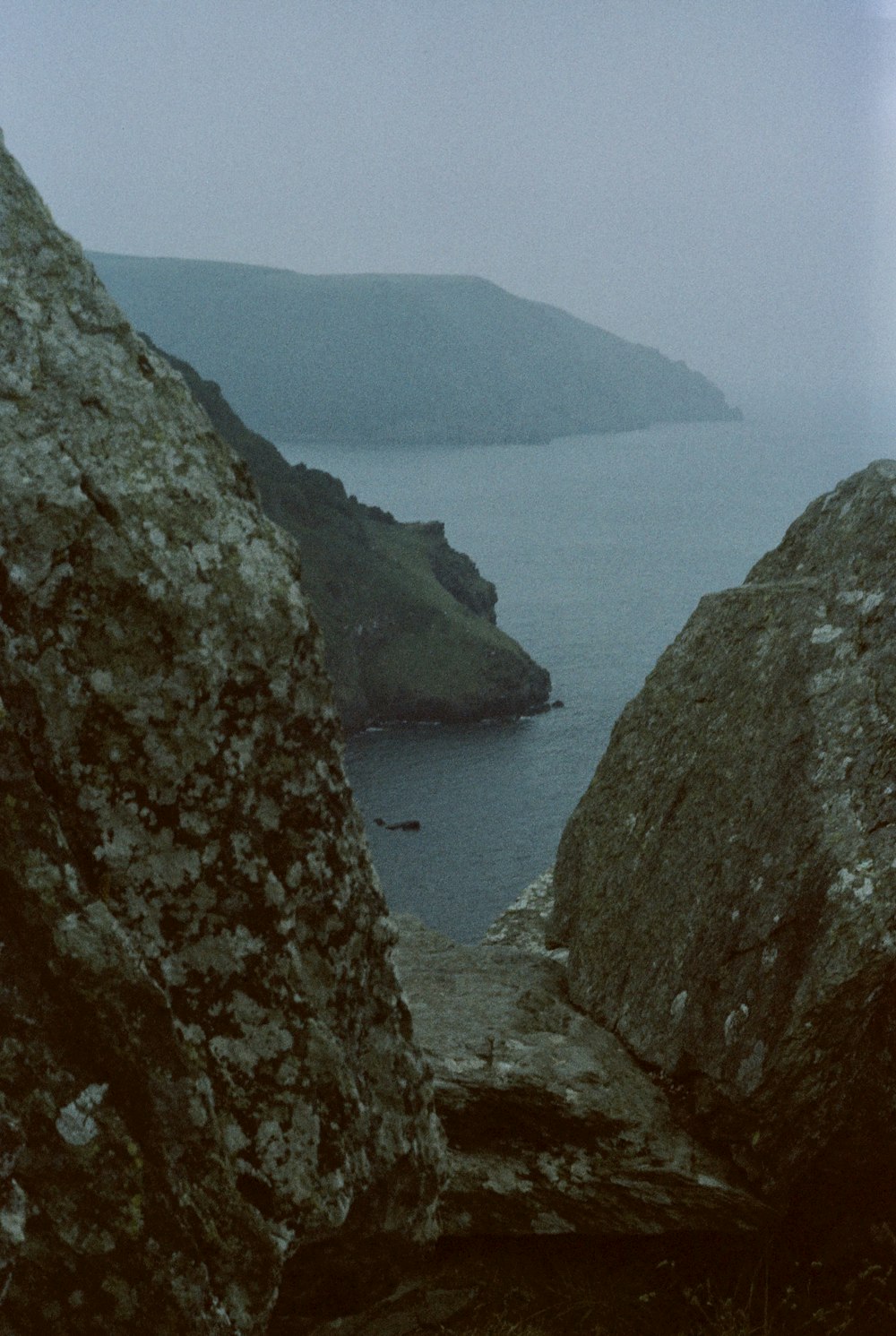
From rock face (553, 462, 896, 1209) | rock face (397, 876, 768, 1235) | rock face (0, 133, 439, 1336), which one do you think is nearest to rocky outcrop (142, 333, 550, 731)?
rock face (553, 462, 896, 1209)

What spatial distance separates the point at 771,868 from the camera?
25.7 feet

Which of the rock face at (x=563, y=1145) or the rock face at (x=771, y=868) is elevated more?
the rock face at (x=771, y=868)

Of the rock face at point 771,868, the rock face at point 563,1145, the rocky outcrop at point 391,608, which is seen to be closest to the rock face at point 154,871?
the rock face at point 563,1145

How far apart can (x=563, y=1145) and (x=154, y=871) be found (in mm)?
4428

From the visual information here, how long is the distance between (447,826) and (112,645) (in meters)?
113

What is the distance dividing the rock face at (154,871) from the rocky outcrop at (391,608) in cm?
14091

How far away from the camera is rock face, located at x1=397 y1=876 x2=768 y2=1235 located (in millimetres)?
7602

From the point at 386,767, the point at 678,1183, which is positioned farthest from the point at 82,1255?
the point at 386,767

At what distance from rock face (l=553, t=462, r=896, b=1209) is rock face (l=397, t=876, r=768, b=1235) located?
0.28m

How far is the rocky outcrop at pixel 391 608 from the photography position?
152750 millimetres

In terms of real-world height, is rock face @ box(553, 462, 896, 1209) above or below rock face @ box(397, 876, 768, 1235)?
above

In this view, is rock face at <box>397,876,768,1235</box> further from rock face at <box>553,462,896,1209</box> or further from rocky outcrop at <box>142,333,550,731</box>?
rocky outcrop at <box>142,333,550,731</box>

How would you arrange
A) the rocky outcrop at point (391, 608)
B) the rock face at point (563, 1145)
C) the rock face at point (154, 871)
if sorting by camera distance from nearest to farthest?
the rock face at point (154, 871), the rock face at point (563, 1145), the rocky outcrop at point (391, 608)

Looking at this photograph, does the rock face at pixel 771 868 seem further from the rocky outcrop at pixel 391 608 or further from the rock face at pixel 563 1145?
the rocky outcrop at pixel 391 608
